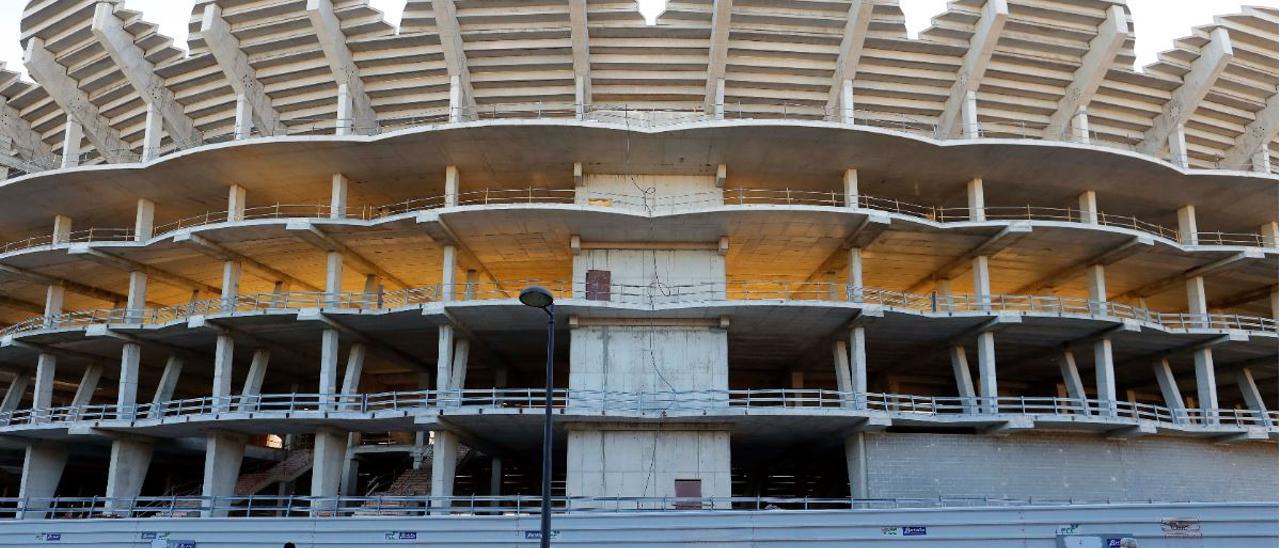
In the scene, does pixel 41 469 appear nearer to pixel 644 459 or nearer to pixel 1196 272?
pixel 644 459

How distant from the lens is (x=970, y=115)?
28.7 meters

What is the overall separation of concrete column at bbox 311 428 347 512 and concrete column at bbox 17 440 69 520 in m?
10.6

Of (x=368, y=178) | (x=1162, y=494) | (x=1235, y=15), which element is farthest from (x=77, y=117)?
(x=1235, y=15)

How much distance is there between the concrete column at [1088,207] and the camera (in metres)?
29.1

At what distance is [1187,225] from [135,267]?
118 ft

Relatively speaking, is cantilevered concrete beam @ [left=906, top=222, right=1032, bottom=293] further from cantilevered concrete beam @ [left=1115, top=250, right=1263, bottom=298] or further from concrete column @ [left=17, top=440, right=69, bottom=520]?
concrete column @ [left=17, top=440, right=69, bottom=520]

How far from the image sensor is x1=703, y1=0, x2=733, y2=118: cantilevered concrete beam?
27.3m

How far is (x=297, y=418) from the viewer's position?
25.3 meters

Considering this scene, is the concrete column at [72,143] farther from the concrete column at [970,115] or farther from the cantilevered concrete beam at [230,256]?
the concrete column at [970,115]

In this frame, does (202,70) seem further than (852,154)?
Yes

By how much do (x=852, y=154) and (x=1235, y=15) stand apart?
1461 centimetres

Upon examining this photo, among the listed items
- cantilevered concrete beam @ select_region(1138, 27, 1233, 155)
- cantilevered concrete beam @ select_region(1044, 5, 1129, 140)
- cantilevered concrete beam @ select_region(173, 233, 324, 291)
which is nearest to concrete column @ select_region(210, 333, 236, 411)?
cantilevered concrete beam @ select_region(173, 233, 324, 291)

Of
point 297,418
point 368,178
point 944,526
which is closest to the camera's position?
point 944,526

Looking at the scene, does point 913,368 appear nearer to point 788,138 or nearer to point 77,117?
point 788,138
